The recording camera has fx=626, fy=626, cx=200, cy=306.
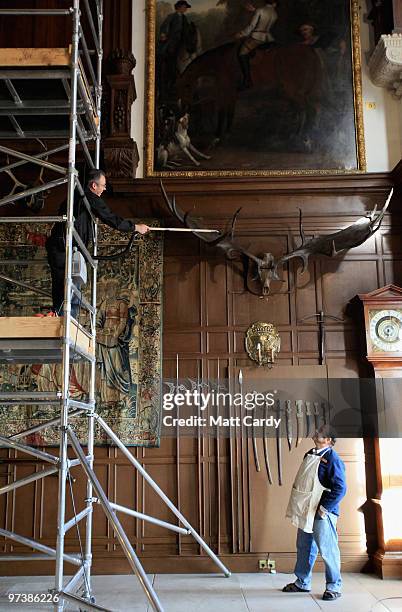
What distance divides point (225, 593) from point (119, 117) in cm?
487

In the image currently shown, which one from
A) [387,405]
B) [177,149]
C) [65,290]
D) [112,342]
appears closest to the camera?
[65,290]

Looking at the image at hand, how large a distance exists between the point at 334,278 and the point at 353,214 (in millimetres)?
735

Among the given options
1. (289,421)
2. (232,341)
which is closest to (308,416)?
(289,421)

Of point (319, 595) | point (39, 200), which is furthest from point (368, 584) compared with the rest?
point (39, 200)

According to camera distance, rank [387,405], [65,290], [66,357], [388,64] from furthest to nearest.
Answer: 1. [388,64]
2. [387,405]
3. [65,290]
4. [66,357]

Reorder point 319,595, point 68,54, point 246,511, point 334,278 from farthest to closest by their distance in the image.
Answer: point 334,278, point 246,511, point 319,595, point 68,54

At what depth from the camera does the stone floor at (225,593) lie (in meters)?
5.02

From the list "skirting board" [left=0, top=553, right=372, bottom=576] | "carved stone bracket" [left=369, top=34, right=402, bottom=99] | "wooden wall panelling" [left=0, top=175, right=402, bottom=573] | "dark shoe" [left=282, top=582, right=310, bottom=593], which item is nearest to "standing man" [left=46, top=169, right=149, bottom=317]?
"wooden wall panelling" [left=0, top=175, right=402, bottom=573]

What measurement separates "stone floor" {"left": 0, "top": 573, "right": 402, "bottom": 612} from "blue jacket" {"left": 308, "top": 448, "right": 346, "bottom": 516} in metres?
0.75

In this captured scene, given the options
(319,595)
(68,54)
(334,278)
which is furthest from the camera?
(334,278)

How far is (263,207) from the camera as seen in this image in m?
6.88

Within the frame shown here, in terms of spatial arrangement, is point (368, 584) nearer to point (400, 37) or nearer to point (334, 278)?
point (334, 278)

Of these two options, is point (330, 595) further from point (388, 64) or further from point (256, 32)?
point (256, 32)

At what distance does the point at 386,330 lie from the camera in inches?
252
